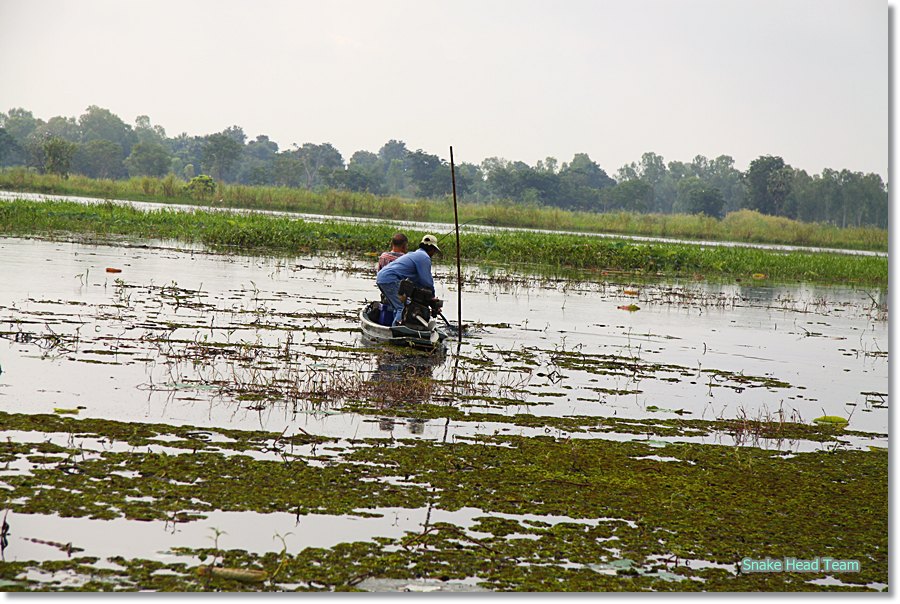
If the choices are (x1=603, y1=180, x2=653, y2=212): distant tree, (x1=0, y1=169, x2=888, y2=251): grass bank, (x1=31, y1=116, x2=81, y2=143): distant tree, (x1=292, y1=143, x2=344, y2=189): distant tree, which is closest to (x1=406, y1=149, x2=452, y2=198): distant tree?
(x1=292, y1=143, x2=344, y2=189): distant tree

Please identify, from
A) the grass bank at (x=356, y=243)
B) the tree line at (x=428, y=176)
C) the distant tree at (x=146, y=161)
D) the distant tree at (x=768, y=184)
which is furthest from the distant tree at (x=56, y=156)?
the distant tree at (x=768, y=184)

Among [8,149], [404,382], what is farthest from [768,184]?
[404,382]

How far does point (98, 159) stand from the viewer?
79.9 m

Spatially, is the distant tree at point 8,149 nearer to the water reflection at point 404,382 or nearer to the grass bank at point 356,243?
the grass bank at point 356,243

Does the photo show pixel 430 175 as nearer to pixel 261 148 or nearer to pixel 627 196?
pixel 627 196

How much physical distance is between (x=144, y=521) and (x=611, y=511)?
2.57 meters

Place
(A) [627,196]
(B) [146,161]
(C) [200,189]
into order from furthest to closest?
1. (A) [627,196]
2. (B) [146,161]
3. (C) [200,189]

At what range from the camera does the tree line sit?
68812 millimetres

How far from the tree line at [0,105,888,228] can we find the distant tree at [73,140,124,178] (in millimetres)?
81

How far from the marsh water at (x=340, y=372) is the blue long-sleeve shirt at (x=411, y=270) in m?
0.83

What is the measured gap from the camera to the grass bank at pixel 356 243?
2550 cm

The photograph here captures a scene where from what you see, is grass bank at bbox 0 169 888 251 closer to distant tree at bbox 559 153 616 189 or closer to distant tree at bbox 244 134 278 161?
distant tree at bbox 559 153 616 189

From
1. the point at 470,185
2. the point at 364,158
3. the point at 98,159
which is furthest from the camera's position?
the point at 364,158

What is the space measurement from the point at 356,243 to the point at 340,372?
17612mm
